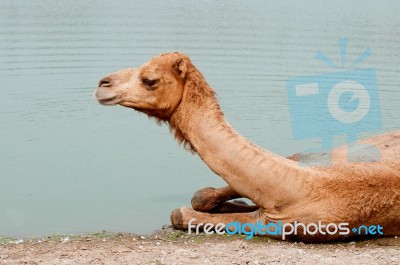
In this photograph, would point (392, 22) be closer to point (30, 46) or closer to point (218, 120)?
point (30, 46)

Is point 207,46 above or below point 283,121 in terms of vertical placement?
above

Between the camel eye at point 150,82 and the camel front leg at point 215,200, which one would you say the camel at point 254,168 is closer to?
the camel eye at point 150,82

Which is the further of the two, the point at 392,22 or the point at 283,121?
the point at 392,22

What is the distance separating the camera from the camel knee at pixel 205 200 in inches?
348

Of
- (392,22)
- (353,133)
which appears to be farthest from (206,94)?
(392,22)

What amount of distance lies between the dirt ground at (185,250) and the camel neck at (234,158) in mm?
485

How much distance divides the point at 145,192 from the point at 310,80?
741cm

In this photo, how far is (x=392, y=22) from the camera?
29203 millimetres
